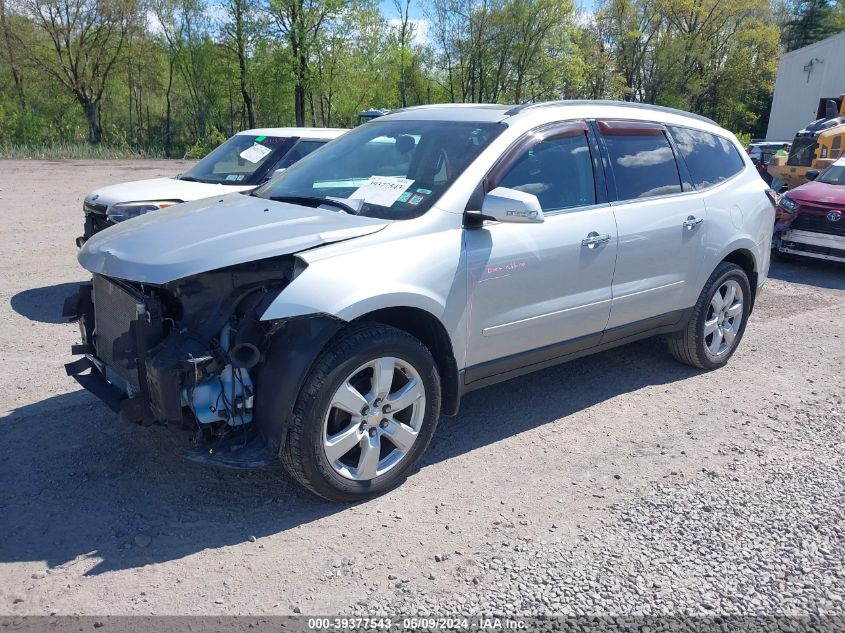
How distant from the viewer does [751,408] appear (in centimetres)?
489

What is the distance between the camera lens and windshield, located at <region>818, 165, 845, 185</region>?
10758 millimetres

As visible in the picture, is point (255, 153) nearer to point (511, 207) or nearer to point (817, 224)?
point (511, 207)

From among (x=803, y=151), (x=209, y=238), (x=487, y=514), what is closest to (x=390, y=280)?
(x=209, y=238)

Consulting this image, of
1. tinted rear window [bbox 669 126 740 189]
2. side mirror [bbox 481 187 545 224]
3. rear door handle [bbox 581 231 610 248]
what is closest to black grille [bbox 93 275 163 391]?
side mirror [bbox 481 187 545 224]

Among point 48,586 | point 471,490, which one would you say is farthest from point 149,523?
→ point 471,490

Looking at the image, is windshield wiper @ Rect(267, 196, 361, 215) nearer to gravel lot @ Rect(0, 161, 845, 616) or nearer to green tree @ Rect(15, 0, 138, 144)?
gravel lot @ Rect(0, 161, 845, 616)

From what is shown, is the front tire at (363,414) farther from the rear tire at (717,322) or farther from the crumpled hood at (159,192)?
the crumpled hood at (159,192)

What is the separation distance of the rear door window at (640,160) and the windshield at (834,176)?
742 centimetres

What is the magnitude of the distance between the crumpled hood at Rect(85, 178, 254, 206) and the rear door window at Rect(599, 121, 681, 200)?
406cm

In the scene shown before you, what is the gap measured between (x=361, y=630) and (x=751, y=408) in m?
3.45

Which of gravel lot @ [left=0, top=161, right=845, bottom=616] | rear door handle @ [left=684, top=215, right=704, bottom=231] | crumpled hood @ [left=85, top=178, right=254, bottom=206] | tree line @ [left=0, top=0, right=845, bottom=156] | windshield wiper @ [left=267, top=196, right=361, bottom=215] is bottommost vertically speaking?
gravel lot @ [left=0, top=161, right=845, bottom=616]

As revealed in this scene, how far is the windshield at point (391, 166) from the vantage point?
151 inches

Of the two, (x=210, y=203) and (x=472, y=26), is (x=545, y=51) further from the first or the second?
(x=210, y=203)

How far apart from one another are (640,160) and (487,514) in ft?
8.92
